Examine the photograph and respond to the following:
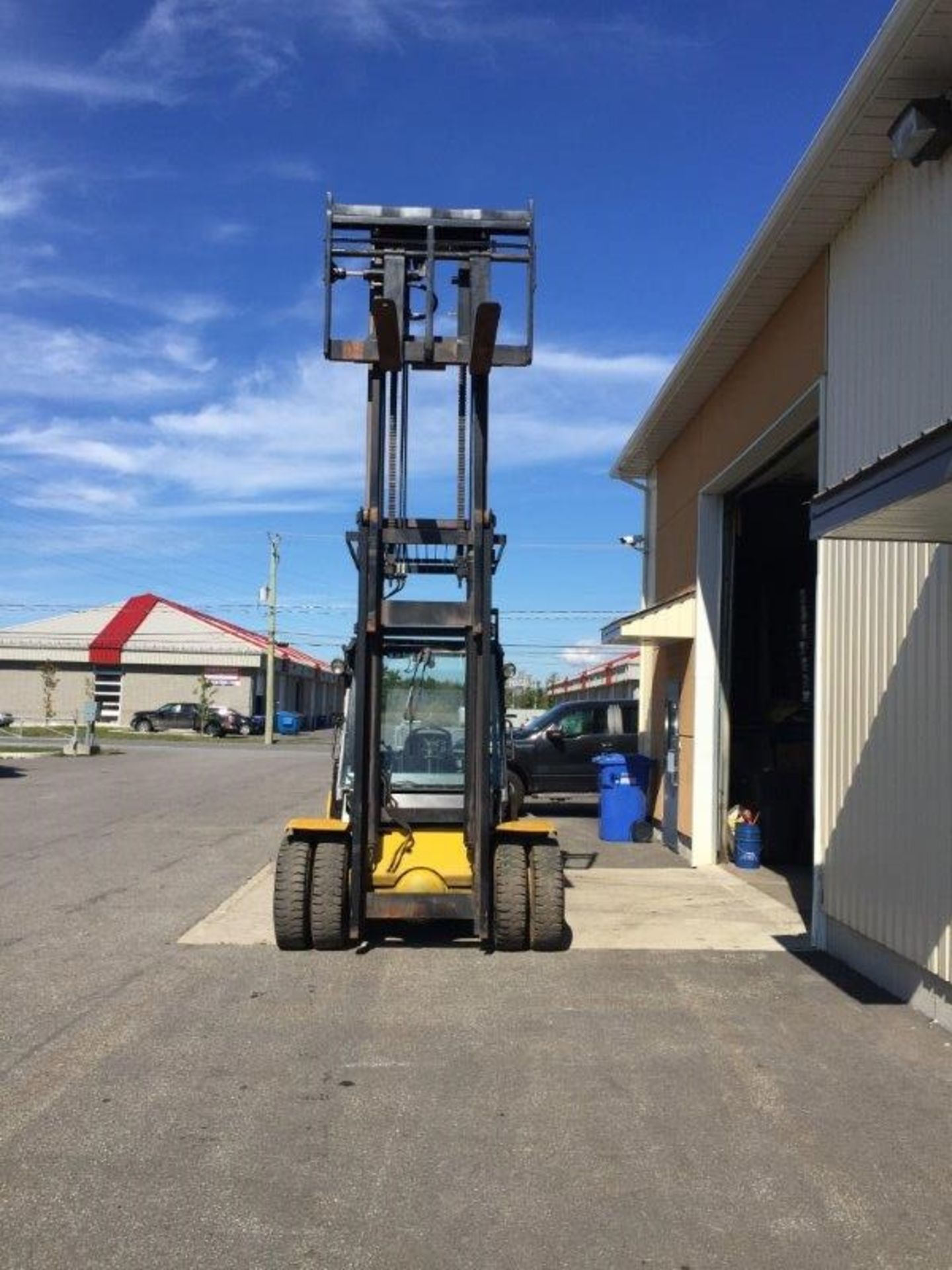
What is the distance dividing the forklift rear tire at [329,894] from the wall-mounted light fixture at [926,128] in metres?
5.79

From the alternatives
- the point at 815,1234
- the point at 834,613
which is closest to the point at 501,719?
the point at 834,613

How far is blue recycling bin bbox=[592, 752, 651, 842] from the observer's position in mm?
16188

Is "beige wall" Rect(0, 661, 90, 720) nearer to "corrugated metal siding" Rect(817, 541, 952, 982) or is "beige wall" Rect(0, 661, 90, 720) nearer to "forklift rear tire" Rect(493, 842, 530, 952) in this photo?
"forklift rear tire" Rect(493, 842, 530, 952)

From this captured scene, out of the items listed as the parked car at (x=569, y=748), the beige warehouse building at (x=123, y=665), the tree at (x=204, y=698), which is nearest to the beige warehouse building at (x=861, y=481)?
the parked car at (x=569, y=748)

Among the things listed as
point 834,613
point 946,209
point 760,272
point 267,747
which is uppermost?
point 760,272

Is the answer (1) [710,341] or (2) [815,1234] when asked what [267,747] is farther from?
(2) [815,1234]

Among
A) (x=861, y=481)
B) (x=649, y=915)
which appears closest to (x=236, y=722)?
(x=649, y=915)

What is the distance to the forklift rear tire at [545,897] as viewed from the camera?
A: 8.35 meters

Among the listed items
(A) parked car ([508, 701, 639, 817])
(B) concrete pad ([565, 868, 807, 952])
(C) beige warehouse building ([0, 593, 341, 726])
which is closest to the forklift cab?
(B) concrete pad ([565, 868, 807, 952])

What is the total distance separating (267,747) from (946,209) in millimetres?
42179

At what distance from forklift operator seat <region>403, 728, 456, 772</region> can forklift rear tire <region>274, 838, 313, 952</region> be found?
1.21 m

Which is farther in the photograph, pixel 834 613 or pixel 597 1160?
pixel 834 613

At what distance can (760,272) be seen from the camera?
33.1ft

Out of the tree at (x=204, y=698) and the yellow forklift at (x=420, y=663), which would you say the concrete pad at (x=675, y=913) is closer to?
the yellow forklift at (x=420, y=663)
